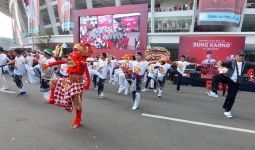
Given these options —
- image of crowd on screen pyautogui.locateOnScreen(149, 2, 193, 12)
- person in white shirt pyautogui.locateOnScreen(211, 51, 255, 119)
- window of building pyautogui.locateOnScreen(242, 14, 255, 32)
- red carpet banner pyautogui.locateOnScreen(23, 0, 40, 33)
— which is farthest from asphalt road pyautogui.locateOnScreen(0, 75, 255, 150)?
red carpet banner pyautogui.locateOnScreen(23, 0, 40, 33)

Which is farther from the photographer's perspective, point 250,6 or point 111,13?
point 250,6

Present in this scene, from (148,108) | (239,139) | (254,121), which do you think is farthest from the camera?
(148,108)

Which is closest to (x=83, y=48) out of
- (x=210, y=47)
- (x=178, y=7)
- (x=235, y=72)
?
(x=235, y=72)

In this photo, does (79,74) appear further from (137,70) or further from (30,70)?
(30,70)

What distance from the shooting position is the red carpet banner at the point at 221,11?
1235 inches

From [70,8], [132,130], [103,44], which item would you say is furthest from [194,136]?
[70,8]

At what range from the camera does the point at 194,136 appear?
5.84 m

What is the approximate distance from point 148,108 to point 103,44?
11046mm

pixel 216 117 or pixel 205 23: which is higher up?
pixel 205 23

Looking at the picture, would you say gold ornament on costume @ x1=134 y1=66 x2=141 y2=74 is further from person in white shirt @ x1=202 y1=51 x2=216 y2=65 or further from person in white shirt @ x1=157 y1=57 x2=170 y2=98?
person in white shirt @ x1=202 y1=51 x2=216 y2=65

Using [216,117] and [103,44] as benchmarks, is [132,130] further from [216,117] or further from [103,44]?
[103,44]

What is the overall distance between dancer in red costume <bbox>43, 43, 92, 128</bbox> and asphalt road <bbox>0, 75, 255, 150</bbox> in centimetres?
55

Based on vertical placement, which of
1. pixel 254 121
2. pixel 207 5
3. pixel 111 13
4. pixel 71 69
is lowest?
pixel 254 121

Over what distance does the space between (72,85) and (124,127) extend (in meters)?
1.52
